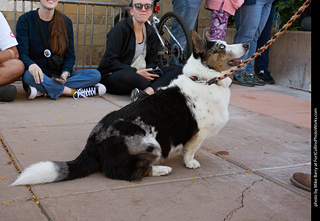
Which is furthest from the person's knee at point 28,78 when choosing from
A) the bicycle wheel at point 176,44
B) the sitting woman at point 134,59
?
the bicycle wheel at point 176,44

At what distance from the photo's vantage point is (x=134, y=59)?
259 inches

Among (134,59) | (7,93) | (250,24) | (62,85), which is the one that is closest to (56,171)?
(7,93)

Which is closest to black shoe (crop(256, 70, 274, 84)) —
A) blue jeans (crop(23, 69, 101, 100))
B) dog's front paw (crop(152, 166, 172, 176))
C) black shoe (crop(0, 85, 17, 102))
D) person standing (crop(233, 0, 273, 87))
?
person standing (crop(233, 0, 273, 87))

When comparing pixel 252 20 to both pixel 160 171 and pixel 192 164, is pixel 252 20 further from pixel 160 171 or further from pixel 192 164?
pixel 160 171

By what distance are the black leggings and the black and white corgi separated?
2.37m

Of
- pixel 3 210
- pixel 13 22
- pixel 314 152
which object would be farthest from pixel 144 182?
pixel 13 22

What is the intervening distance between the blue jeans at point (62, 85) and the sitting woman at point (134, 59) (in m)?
0.27

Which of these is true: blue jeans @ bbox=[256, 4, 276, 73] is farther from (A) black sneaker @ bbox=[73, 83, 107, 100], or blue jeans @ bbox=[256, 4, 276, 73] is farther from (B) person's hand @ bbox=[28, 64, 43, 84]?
(B) person's hand @ bbox=[28, 64, 43, 84]

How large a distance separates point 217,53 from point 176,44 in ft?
9.60

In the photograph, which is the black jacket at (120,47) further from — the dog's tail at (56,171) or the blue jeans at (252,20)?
the dog's tail at (56,171)

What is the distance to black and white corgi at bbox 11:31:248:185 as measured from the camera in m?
3.35

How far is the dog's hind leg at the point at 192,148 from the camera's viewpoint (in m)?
3.79

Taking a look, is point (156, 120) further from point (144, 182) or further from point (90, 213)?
point (90, 213)

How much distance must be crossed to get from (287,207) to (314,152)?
1486mm
